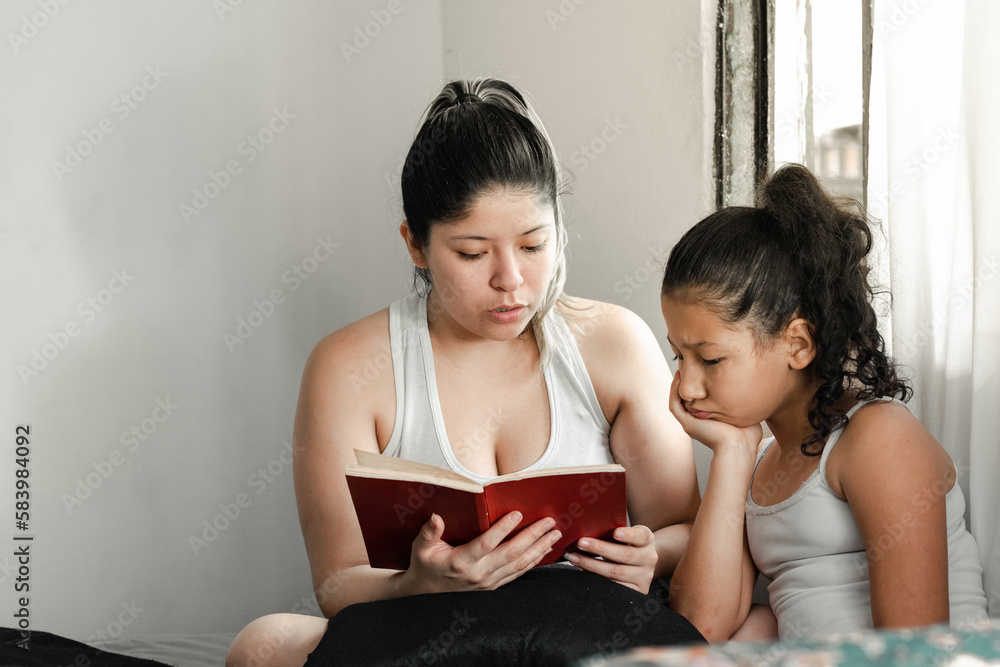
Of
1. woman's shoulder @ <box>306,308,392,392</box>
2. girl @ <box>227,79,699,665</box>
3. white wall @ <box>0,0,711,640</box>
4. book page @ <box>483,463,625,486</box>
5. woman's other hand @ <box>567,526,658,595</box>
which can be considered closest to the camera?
book page @ <box>483,463,625,486</box>

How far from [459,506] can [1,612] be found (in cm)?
155

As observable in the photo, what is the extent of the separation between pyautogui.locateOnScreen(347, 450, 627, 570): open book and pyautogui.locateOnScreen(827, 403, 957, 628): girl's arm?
1.05 feet

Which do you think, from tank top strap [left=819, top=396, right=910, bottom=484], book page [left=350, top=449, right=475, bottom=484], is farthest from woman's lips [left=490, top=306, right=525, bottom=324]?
tank top strap [left=819, top=396, right=910, bottom=484]

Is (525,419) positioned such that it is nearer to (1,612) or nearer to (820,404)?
(820,404)

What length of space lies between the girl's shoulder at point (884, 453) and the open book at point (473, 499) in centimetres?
31

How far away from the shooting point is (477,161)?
4.51 ft

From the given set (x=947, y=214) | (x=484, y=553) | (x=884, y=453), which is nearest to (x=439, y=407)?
(x=484, y=553)

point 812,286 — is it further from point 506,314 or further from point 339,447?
point 339,447

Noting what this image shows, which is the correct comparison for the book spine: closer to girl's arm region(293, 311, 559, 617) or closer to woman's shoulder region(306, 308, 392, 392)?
girl's arm region(293, 311, 559, 617)

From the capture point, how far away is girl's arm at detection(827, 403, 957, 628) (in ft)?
3.38

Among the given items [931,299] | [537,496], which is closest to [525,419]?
[537,496]

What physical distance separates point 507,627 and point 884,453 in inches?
21.5

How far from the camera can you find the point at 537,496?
1041mm

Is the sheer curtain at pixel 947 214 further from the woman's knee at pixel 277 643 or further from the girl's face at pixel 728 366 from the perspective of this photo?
the woman's knee at pixel 277 643
